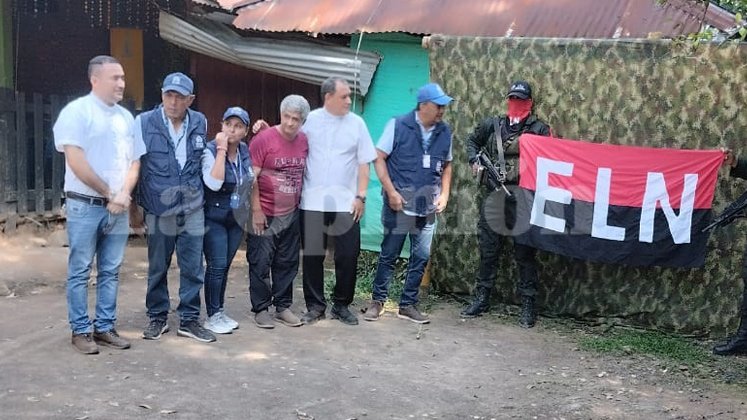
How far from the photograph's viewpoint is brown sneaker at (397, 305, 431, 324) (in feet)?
19.6

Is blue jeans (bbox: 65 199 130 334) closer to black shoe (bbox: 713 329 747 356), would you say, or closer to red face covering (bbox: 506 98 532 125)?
red face covering (bbox: 506 98 532 125)

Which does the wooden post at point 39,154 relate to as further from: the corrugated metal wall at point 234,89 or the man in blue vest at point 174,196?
the man in blue vest at point 174,196

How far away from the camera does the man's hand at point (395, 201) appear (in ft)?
18.9

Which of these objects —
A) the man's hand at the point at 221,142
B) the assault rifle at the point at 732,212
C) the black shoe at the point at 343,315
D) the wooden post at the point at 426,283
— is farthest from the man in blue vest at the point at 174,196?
the assault rifle at the point at 732,212

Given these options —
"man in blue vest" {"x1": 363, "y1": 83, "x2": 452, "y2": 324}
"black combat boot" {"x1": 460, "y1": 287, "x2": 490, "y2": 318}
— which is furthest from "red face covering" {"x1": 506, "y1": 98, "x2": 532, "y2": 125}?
"black combat boot" {"x1": 460, "y1": 287, "x2": 490, "y2": 318}

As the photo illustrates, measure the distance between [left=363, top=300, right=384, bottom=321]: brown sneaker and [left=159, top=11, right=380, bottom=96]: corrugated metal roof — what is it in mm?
2242

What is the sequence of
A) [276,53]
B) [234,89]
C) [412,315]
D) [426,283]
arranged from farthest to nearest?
1. [234,89]
2. [276,53]
3. [426,283]
4. [412,315]

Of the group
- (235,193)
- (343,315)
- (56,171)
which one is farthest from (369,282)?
(56,171)

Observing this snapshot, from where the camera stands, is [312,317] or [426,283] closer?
[312,317]

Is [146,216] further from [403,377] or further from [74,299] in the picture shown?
[403,377]

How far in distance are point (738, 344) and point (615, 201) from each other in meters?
1.29

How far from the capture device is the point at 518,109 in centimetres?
598

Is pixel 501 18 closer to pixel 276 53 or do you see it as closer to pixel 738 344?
pixel 276 53

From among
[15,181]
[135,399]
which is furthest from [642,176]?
[15,181]
